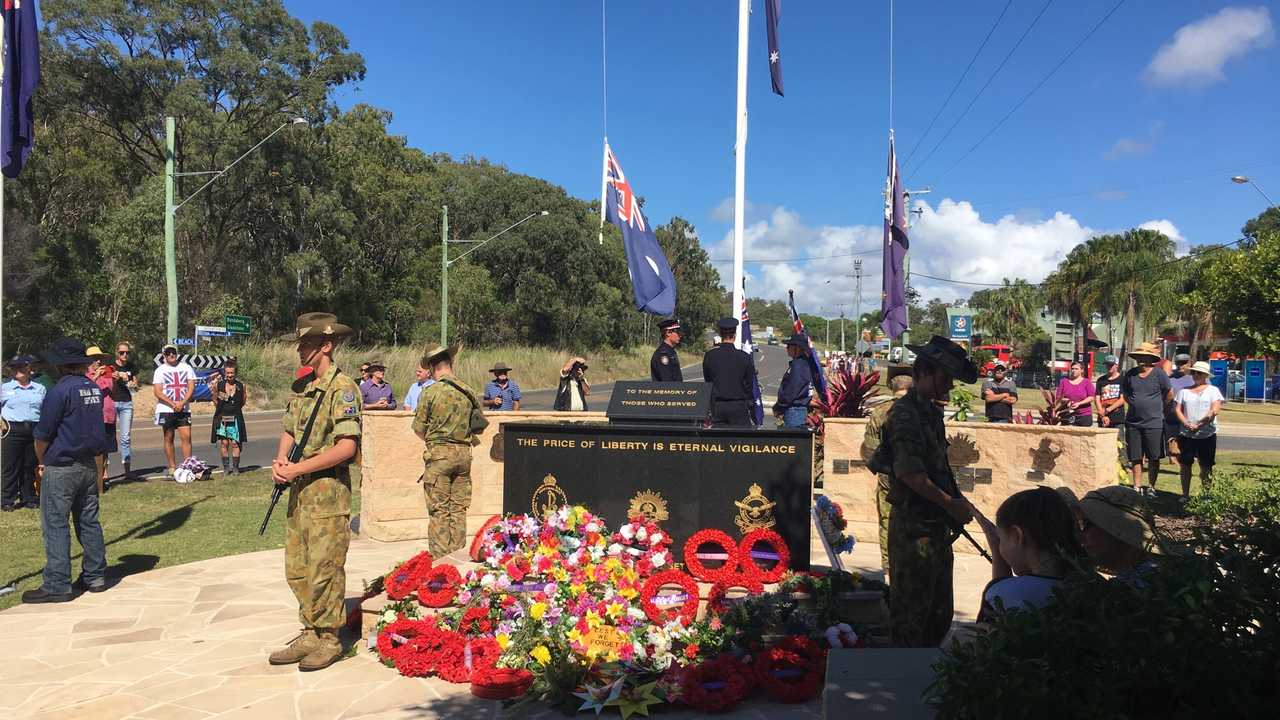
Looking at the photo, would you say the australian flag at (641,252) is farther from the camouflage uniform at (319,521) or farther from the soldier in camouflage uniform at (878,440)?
the camouflage uniform at (319,521)

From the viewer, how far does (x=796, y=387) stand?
9.21m

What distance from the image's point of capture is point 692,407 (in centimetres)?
665

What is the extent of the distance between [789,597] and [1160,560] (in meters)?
3.32

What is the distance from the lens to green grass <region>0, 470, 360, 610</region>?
7.61m

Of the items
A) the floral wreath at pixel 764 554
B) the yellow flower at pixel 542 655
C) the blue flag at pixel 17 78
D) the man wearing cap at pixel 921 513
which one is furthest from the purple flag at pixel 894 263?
the blue flag at pixel 17 78

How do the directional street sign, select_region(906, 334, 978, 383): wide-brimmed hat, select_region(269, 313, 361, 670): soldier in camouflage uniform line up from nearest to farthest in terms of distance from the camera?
select_region(906, 334, 978, 383): wide-brimmed hat, select_region(269, 313, 361, 670): soldier in camouflage uniform, the directional street sign

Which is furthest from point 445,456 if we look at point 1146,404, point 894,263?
point 1146,404

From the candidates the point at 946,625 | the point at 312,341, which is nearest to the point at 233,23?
the point at 312,341

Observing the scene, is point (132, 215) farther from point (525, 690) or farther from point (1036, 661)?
point (1036, 661)

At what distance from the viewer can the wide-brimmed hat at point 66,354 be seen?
6781 millimetres

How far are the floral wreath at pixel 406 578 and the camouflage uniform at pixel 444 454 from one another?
119 cm

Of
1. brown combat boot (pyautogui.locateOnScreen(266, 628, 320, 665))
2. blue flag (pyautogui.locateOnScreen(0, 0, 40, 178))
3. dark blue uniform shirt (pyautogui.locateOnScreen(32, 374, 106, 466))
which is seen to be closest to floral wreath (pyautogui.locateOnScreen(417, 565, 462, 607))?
brown combat boot (pyautogui.locateOnScreen(266, 628, 320, 665))

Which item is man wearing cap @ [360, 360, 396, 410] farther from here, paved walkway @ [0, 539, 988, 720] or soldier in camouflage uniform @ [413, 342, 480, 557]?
soldier in camouflage uniform @ [413, 342, 480, 557]

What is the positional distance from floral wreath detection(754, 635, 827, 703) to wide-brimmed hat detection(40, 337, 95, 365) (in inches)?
233
